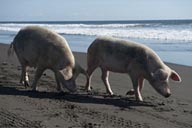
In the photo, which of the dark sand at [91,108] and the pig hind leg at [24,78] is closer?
the dark sand at [91,108]

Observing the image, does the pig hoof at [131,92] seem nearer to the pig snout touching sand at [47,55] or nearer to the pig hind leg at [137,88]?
the pig hind leg at [137,88]

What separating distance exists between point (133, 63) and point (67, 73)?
165cm

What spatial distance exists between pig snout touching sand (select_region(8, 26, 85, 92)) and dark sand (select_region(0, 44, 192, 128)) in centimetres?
45

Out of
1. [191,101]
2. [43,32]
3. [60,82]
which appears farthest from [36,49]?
[191,101]

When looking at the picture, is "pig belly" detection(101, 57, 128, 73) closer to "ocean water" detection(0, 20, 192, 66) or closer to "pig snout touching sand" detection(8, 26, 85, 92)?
"pig snout touching sand" detection(8, 26, 85, 92)

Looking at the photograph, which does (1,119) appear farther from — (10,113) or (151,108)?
(151,108)

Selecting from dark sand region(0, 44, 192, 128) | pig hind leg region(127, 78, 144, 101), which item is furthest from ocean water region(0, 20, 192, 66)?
pig hind leg region(127, 78, 144, 101)

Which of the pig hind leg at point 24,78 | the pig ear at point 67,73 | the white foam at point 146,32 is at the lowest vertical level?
the white foam at point 146,32

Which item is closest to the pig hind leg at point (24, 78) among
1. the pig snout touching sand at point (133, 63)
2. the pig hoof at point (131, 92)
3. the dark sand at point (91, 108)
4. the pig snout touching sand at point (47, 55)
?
the pig snout touching sand at point (47, 55)

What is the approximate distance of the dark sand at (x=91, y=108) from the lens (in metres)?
8.10

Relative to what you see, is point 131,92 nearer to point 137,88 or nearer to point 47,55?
point 137,88

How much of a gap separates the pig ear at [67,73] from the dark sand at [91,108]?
18.5 inches

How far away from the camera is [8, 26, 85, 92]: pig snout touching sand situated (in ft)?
36.6

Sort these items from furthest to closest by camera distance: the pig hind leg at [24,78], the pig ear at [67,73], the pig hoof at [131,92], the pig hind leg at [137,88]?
the pig hind leg at [24,78] → the pig hoof at [131,92] → the pig hind leg at [137,88] → the pig ear at [67,73]
